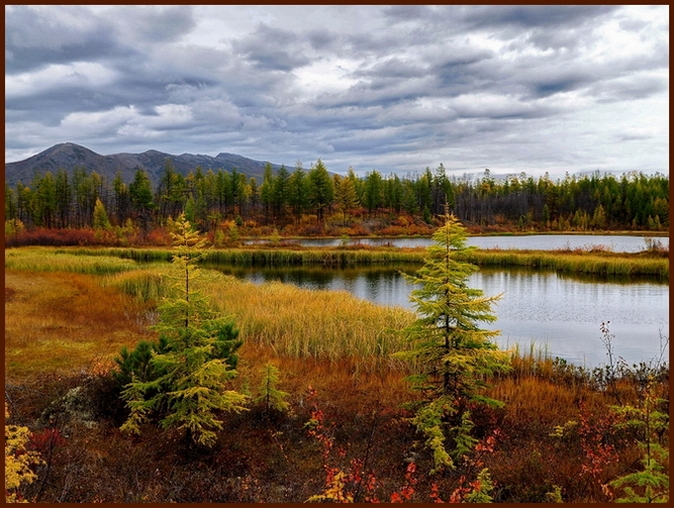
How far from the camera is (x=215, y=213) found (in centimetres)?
10381

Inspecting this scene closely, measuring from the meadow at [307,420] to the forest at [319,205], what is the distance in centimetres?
7393

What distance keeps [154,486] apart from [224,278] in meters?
24.0

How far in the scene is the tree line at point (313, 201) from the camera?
99.2 meters

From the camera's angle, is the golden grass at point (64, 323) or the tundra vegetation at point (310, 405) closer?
Answer: the tundra vegetation at point (310, 405)

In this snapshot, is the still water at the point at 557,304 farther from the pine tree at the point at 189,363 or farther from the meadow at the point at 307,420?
the pine tree at the point at 189,363

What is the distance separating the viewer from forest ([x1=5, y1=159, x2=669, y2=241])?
97.8 meters

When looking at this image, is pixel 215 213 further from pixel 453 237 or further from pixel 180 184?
pixel 453 237

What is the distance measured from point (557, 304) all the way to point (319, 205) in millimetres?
76998

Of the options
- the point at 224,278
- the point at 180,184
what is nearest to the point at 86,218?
the point at 180,184

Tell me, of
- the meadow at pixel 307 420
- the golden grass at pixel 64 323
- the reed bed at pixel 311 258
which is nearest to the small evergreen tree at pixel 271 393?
the meadow at pixel 307 420

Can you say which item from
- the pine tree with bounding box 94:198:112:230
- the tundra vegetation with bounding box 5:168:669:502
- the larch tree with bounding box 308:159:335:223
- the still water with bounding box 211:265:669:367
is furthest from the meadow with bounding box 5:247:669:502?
the larch tree with bounding box 308:159:335:223

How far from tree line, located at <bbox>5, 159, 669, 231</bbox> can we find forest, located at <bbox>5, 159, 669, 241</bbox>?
0.96ft

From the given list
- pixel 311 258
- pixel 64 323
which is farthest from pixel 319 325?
pixel 311 258

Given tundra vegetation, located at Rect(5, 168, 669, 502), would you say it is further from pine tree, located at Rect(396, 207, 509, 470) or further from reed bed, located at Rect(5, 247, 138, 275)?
reed bed, located at Rect(5, 247, 138, 275)
